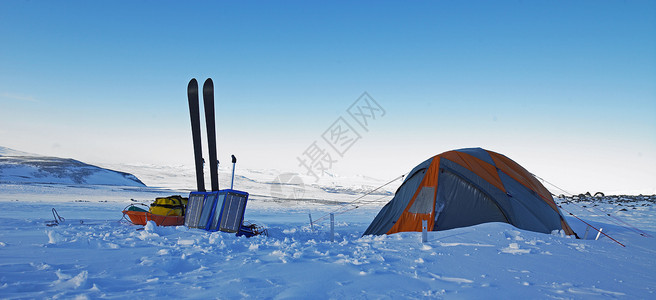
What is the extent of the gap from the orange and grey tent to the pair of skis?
29.6 ft

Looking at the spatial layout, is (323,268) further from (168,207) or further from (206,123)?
(206,123)

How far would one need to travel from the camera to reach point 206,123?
17547mm

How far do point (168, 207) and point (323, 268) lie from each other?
9.68 m

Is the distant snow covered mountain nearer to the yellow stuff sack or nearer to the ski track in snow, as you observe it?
the yellow stuff sack

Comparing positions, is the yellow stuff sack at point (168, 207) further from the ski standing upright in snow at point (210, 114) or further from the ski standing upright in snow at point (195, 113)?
the ski standing upright in snow at point (195, 113)

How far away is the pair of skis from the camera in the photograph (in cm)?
1753

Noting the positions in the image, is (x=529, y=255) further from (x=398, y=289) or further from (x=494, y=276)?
(x=398, y=289)

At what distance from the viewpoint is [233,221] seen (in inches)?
440

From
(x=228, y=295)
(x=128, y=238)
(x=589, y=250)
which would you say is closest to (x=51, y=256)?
(x=128, y=238)

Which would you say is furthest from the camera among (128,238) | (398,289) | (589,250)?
(128,238)

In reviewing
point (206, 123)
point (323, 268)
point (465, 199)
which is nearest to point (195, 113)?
point (206, 123)

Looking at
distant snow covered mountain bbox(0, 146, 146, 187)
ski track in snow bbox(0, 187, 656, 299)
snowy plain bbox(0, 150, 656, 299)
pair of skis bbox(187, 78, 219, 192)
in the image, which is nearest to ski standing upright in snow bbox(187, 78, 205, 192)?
pair of skis bbox(187, 78, 219, 192)

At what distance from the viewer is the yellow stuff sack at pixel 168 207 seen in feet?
43.7

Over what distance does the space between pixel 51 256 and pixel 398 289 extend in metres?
5.72
